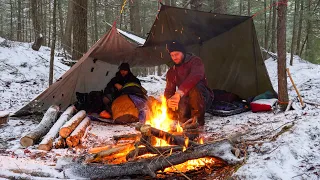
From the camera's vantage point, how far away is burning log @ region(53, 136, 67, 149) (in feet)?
10.1

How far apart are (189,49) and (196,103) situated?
2370mm

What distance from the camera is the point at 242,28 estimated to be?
491 cm

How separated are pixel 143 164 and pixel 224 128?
1832 millimetres

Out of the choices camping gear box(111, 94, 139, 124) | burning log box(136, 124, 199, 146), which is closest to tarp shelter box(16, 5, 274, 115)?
camping gear box(111, 94, 139, 124)

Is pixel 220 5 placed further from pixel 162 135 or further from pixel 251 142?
pixel 162 135

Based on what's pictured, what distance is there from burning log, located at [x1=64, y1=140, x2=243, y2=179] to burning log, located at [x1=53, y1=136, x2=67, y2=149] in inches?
40.8

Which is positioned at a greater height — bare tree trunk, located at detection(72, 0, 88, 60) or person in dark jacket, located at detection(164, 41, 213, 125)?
bare tree trunk, located at detection(72, 0, 88, 60)

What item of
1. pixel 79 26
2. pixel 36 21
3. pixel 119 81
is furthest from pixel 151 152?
pixel 36 21

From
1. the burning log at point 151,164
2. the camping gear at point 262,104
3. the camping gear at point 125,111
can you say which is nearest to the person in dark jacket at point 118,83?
the camping gear at point 125,111

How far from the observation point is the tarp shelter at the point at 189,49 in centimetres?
454

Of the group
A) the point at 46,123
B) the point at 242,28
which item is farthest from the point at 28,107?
the point at 242,28

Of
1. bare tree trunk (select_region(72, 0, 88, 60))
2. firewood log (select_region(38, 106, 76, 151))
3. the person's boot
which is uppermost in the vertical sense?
bare tree trunk (select_region(72, 0, 88, 60))

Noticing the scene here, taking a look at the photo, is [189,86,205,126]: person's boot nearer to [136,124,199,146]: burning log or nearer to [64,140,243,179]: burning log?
[136,124,199,146]: burning log

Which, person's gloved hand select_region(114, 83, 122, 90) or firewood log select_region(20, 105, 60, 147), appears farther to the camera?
person's gloved hand select_region(114, 83, 122, 90)
